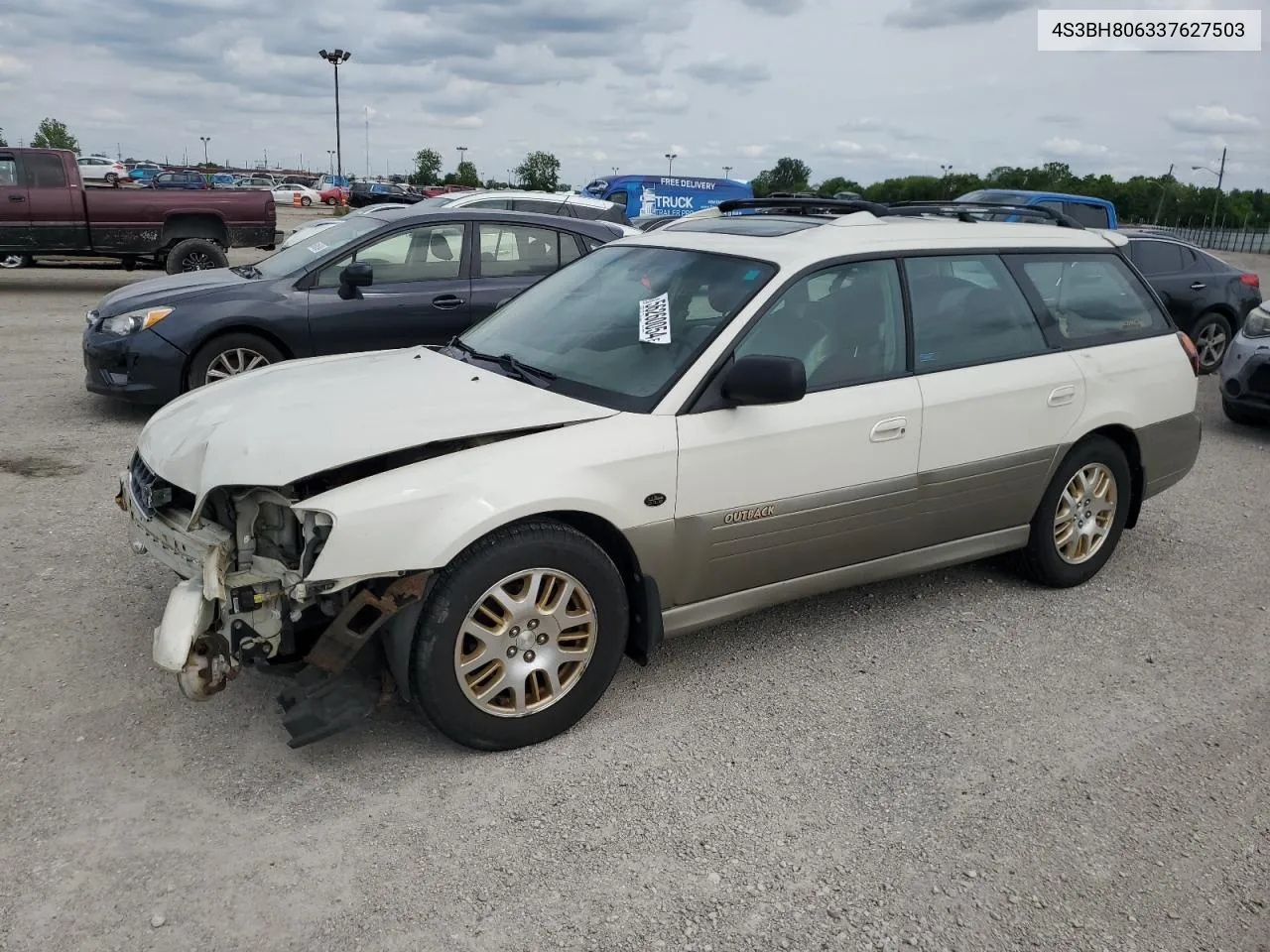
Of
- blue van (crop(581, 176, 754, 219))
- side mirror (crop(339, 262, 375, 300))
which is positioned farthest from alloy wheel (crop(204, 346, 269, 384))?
blue van (crop(581, 176, 754, 219))

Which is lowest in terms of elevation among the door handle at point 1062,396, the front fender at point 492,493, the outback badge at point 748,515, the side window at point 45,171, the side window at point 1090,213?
the outback badge at point 748,515

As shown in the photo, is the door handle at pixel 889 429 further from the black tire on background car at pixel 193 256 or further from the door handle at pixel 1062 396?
the black tire on background car at pixel 193 256

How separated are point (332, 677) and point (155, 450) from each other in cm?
108

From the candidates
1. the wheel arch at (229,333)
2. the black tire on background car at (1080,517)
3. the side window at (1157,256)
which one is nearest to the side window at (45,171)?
the wheel arch at (229,333)

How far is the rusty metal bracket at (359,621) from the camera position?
10.4 feet

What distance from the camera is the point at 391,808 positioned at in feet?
10.3

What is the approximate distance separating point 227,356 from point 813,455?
203 inches

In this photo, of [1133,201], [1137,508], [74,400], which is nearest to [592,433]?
[1137,508]

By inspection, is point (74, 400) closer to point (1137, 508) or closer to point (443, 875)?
point (443, 875)

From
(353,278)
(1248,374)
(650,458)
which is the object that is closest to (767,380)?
(650,458)

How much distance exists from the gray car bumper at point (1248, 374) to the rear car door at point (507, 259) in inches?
Answer: 224

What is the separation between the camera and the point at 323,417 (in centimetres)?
347

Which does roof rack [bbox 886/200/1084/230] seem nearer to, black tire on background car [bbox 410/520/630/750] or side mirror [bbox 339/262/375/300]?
black tire on background car [bbox 410/520/630/750]

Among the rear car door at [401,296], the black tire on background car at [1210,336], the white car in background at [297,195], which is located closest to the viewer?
the rear car door at [401,296]
